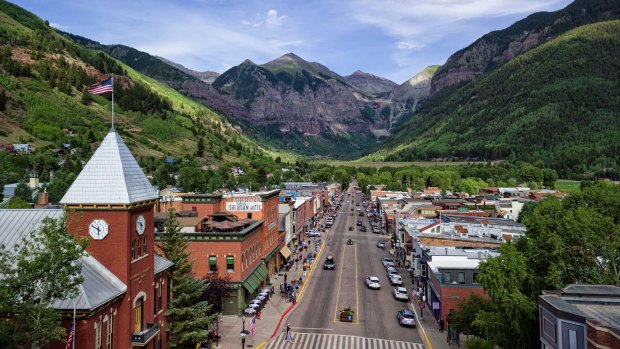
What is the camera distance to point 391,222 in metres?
116

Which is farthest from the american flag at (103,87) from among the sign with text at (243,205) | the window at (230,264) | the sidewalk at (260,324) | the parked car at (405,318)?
the sign with text at (243,205)

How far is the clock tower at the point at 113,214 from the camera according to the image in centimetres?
2722

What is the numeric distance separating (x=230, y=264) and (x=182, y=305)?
42.5 feet

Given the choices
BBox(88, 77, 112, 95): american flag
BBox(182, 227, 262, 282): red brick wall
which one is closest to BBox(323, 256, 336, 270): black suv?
BBox(182, 227, 262, 282): red brick wall

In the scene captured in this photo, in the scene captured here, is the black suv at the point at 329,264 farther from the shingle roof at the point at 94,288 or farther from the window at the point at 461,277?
the shingle roof at the point at 94,288

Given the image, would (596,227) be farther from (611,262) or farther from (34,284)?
(34,284)

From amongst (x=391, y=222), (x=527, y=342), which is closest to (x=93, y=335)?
(x=527, y=342)

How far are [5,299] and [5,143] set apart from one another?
182217 millimetres

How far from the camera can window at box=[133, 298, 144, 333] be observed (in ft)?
94.2

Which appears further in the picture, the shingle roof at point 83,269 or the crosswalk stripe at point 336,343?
the crosswalk stripe at point 336,343

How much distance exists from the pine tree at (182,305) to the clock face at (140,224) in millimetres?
8043

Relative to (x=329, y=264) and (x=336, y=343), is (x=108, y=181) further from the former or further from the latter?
(x=329, y=264)

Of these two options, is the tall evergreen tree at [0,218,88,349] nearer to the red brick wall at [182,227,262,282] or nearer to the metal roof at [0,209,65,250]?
the metal roof at [0,209,65,250]

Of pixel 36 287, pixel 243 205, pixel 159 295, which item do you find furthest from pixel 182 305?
pixel 243 205
